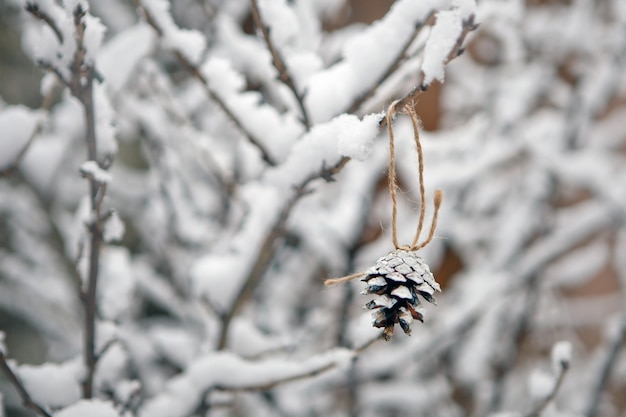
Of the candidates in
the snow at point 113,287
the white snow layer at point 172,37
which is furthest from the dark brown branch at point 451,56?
the snow at point 113,287

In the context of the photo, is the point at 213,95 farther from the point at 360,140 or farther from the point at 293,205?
the point at 360,140

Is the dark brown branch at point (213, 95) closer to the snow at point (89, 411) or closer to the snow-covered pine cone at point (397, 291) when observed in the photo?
the snow-covered pine cone at point (397, 291)

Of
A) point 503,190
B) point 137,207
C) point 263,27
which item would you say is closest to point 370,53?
point 263,27

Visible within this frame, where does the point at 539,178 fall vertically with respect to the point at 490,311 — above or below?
above

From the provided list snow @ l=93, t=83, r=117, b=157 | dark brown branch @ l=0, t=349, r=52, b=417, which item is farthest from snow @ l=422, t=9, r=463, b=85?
dark brown branch @ l=0, t=349, r=52, b=417

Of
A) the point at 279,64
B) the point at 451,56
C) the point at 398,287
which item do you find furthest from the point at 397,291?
the point at 279,64

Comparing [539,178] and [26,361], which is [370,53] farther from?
[26,361]
